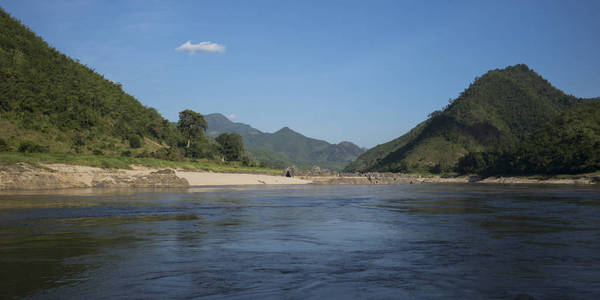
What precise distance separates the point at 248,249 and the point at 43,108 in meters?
66.8

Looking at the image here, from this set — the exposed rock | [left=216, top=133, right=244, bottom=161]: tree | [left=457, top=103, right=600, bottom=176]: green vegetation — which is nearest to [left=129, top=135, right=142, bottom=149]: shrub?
the exposed rock

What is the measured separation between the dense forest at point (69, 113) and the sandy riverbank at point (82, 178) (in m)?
8.43

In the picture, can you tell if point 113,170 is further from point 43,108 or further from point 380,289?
point 380,289

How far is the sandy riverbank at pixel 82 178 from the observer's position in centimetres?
3719

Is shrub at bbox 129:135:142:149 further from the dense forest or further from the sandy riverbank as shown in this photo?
the sandy riverbank

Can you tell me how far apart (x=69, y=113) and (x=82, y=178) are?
3110 centimetres

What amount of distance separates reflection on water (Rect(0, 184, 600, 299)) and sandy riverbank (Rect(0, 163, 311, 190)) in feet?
72.6

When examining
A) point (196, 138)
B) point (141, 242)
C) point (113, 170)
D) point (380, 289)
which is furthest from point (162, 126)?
point (380, 289)

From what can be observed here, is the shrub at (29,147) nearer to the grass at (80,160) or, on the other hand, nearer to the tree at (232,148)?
the grass at (80,160)

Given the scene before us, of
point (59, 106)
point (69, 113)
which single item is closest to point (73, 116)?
point (69, 113)

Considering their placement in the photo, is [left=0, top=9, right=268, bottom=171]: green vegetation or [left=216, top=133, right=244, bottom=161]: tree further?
[left=216, top=133, right=244, bottom=161]: tree

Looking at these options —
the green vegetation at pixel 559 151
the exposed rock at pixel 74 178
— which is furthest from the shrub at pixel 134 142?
the green vegetation at pixel 559 151

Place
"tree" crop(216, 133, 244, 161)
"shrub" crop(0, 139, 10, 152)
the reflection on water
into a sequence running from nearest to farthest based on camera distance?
the reflection on water < "shrub" crop(0, 139, 10, 152) < "tree" crop(216, 133, 244, 161)

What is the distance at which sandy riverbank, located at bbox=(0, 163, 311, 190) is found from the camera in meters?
37.2
